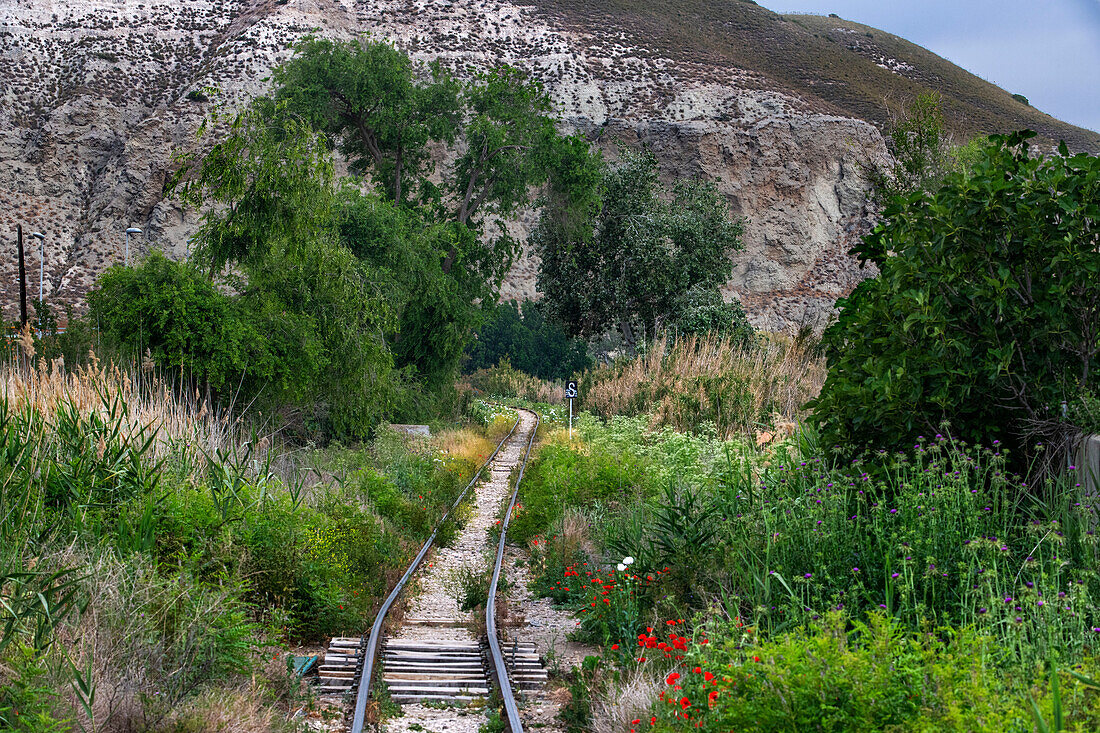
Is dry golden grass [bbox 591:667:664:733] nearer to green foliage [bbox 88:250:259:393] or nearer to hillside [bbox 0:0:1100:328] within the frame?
green foliage [bbox 88:250:259:393]

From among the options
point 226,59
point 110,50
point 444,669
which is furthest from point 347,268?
point 110,50

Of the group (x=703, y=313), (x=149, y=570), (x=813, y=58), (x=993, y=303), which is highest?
(x=813, y=58)

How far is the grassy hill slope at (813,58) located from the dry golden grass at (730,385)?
60.7 m

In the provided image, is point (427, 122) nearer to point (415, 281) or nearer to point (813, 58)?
point (415, 281)

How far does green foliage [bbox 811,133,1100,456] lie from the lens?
6262 millimetres

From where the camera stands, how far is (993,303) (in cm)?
641

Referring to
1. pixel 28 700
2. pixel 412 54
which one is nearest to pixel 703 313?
pixel 28 700

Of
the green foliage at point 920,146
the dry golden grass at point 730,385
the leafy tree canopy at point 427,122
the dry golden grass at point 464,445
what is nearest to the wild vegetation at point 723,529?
the dry golden grass at point 730,385

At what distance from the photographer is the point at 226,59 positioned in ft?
214

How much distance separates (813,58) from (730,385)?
76600mm

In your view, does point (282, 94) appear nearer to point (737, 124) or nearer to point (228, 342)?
point (228, 342)

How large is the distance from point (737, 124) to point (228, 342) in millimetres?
61847

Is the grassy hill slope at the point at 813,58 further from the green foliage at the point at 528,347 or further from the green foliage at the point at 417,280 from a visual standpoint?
the green foliage at the point at 417,280

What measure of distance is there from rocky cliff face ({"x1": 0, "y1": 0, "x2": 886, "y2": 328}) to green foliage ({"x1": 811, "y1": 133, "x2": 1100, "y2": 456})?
56.5 m
